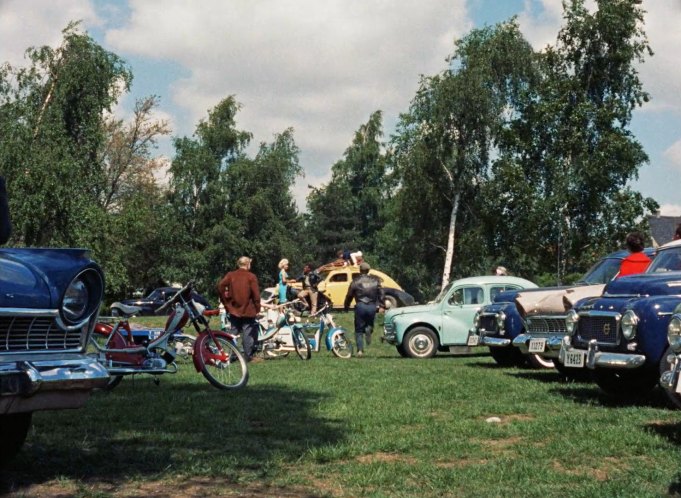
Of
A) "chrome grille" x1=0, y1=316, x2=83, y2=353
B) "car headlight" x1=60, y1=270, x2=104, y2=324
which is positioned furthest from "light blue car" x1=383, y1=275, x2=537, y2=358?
"chrome grille" x1=0, y1=316, x2=83, y2=353

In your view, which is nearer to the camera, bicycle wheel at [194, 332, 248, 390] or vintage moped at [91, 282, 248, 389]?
vintage moped at [91, 282, 248, 389]

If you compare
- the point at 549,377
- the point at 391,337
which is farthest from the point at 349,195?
the point at 549,377

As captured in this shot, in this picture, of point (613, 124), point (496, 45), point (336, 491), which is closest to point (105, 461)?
point (336, 491)

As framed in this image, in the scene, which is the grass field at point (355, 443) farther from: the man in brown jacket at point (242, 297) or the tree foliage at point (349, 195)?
the tree foliage at point (349, 195)

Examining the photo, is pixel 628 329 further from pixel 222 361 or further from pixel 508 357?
pixel 508 357

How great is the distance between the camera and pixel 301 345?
752 inches

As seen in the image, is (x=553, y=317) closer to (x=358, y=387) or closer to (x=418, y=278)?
(x=358, y=387)

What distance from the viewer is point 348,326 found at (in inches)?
1142

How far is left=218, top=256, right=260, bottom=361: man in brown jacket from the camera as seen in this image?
17109 mm

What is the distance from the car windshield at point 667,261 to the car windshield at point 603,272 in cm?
294

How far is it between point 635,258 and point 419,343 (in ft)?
26.1

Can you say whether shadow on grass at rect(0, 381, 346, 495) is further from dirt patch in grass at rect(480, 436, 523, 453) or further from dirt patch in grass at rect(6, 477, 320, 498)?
dirt patch in grass at rect(480, 436, 523, 453)

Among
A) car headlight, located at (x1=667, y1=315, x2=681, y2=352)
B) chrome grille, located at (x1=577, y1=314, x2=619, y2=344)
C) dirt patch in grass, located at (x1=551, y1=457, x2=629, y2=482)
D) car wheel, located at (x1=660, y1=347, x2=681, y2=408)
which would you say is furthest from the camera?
chrome grille, located at (x1=577, y1=314, x2=619, y2=344)

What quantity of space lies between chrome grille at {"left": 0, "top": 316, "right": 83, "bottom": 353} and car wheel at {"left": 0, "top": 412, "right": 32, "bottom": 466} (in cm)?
86
